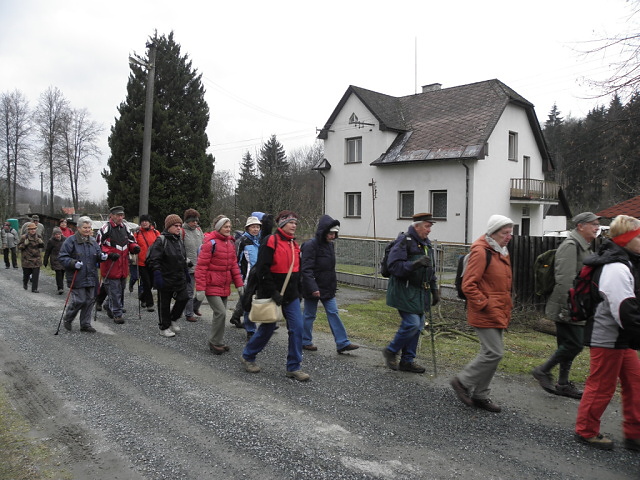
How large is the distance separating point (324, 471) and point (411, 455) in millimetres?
726

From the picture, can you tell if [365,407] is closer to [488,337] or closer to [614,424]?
[488,337]

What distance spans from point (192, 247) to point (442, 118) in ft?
65.9

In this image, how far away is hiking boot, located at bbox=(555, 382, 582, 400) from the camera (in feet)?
16.9

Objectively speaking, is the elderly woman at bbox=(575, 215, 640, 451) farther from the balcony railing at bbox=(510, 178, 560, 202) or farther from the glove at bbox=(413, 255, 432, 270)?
the balcony railing at bbox=(510, 178, 560, 202)

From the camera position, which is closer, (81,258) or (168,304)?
(168,304)

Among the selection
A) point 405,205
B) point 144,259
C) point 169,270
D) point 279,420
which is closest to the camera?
point 279,420

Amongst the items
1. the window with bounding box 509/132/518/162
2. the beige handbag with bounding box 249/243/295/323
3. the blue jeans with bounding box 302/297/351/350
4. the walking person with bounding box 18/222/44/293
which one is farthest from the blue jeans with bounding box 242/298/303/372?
the window with bounding box 509/132/518/162

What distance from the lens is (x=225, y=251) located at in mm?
7039

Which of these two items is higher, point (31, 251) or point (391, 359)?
point (31, 251)

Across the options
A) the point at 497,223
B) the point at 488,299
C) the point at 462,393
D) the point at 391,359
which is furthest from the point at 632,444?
the point at 391,359

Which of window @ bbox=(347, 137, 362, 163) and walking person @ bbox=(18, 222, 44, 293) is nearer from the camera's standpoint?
walking person @ bbox=(18, 222, 44, 293)

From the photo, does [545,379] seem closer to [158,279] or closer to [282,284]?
[282,284]

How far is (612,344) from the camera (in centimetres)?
388

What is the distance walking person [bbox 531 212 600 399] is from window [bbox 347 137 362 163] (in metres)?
23.2
